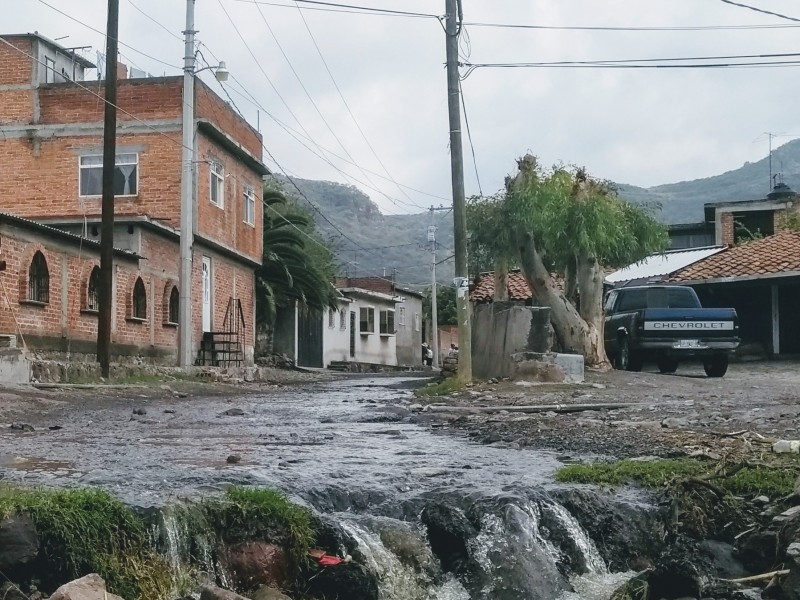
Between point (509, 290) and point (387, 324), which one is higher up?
point (509, 290)

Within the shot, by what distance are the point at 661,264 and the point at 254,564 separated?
98.2ft

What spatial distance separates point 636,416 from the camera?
13.2 metres

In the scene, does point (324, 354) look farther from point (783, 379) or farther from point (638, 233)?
point (783, 379)

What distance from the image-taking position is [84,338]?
77.6 feet

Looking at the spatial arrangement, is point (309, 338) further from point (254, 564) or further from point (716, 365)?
point (254, 564)

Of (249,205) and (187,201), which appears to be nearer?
(187,201)

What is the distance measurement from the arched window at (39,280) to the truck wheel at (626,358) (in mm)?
12705

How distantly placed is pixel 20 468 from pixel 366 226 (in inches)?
6188

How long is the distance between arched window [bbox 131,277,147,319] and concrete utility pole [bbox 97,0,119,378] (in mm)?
4431

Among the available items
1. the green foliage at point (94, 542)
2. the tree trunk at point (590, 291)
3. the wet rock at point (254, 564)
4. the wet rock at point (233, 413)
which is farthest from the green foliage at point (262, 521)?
the tree trunk at point (590, 291)

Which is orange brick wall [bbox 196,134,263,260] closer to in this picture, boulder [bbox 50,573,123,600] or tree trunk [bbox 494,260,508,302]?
tree trunk [bbox 494,260,508,302]

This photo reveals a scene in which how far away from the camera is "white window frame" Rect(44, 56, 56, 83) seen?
3097cm

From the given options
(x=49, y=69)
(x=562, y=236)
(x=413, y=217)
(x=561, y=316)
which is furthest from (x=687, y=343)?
(x=413, y=217)

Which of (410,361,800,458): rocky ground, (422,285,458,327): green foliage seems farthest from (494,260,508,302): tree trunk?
(422,285,458,327): green foliage
